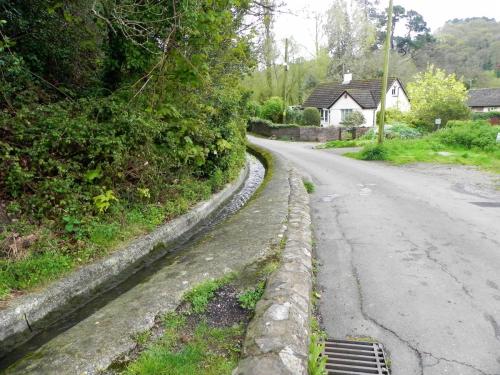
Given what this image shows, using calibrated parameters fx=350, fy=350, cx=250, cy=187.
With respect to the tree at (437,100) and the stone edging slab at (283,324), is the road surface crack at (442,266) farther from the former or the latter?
the tree at (437,100)

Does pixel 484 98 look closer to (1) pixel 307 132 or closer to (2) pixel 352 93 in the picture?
(2) pixel 352 93

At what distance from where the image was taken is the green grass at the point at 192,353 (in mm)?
2906

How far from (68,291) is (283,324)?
2.86 meters

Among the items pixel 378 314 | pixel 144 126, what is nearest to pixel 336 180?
pixel 144 126

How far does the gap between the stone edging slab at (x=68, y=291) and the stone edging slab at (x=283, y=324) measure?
7.89ft

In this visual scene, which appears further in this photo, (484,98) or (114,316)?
(484,98)

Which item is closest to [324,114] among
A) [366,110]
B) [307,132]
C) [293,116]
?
[366,110]

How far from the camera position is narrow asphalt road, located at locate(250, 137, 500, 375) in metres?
3.43

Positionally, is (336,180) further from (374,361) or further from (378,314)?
(374,361)

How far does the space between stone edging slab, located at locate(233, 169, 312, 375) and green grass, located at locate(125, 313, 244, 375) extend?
182 mm

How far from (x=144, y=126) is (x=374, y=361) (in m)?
5.05

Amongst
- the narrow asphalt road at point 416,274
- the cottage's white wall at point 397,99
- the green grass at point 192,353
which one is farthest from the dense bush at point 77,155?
the cottage's white wall at point 397,99

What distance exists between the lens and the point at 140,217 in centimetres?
625

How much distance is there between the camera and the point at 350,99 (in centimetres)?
3859
